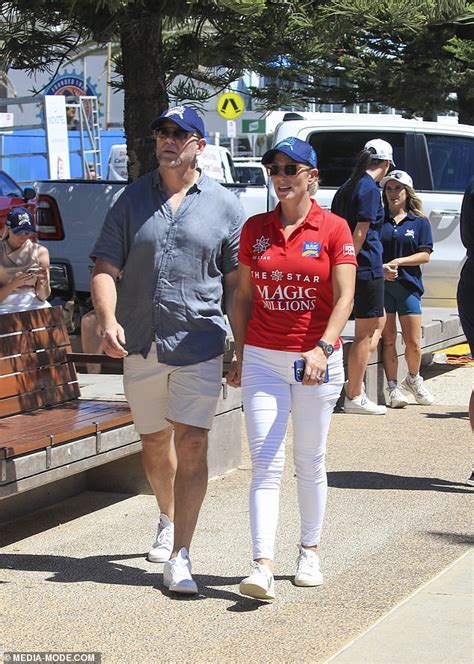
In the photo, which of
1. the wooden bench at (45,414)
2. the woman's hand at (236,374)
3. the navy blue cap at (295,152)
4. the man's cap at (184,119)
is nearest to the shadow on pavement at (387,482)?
the wooden bench at (45,414)

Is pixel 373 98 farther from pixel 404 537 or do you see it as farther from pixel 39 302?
pixel 404 537

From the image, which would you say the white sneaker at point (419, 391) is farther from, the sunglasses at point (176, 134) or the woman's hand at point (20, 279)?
the sunglasses at point (176, 134)

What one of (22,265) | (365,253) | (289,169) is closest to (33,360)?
(22,265)

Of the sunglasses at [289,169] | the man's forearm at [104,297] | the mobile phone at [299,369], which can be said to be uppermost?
the sunglasses at [289,169]

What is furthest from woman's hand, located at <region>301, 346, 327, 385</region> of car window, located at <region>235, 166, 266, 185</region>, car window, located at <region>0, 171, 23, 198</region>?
car window, located at <region>235, 166, 266, 185</region>

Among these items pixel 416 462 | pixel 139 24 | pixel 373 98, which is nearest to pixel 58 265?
pixel 139 24

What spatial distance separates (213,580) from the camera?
18.1ft

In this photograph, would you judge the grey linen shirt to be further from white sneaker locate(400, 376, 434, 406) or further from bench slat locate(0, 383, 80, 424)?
white sneaker locate(400, 376, 434, 406)

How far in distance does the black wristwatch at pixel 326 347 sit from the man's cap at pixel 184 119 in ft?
3.42

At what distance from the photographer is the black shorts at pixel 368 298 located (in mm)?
9188

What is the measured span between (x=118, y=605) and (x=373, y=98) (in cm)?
1276

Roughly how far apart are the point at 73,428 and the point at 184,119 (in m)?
1.74

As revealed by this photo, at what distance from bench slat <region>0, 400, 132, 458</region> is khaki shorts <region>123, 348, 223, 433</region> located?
571 mm

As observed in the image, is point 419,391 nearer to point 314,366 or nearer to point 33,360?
point 33,360
